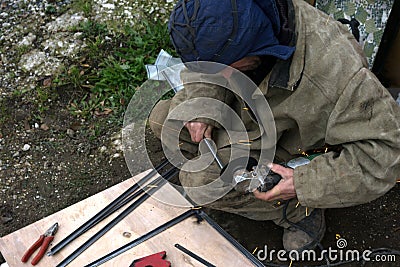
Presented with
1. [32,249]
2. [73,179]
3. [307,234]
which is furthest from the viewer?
[73,179]

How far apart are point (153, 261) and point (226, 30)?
3.73 feet

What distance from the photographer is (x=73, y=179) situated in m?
3.52

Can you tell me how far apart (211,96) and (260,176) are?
0.62 m

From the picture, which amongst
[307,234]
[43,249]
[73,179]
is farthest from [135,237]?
[73,179]

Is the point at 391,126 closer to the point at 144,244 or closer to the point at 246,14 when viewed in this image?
the point at 246,14

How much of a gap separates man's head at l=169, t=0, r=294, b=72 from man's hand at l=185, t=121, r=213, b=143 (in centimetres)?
65

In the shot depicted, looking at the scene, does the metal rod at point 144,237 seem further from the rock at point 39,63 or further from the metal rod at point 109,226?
the rock at point 39,63

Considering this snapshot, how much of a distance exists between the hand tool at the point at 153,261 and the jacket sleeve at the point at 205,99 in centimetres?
76

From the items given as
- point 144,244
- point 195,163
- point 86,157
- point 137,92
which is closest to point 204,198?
point 195,163

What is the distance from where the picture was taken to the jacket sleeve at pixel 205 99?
278cm

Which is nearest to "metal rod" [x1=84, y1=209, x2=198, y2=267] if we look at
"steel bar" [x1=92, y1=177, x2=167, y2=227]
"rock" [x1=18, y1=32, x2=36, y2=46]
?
"steel bar" [x1=92, y1=177, x2=167, y2=227]

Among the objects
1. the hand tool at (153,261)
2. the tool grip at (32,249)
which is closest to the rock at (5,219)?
the tool grip at (32,249)

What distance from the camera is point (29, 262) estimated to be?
249cm

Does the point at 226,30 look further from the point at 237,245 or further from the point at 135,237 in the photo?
A: the point at 135,237
